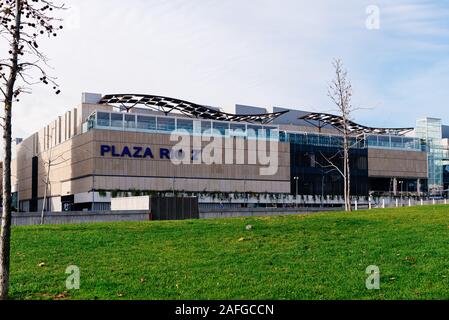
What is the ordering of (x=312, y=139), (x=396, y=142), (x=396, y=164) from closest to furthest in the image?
(x=312, y=139)
(x=396, y=164)
(x=396, y=142)

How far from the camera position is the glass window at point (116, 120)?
277 feet

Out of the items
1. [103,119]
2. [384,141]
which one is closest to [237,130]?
[103,119]

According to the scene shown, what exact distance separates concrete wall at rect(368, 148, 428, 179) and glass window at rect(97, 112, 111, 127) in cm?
5268

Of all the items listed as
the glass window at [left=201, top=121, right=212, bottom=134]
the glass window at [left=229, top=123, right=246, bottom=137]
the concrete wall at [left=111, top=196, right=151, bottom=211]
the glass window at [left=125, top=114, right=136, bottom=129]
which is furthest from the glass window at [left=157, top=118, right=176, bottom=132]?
the concrete wall at [left=111, top=196, right=151, bottom=211]

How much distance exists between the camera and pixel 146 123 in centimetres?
8669

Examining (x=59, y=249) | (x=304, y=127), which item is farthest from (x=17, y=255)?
(x=304, y=127)

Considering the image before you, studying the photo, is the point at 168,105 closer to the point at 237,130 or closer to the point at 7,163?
the point at 237,130

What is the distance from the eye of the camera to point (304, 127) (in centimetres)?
11688

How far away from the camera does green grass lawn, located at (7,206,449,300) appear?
12.2 meters

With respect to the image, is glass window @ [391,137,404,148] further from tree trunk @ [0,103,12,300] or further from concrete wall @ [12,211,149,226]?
tree trunk @ [0,103,12,300]

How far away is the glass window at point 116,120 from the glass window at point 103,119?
24.8 inches

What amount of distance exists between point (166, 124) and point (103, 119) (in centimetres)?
1009

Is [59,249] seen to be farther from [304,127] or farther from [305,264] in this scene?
[304,127]
